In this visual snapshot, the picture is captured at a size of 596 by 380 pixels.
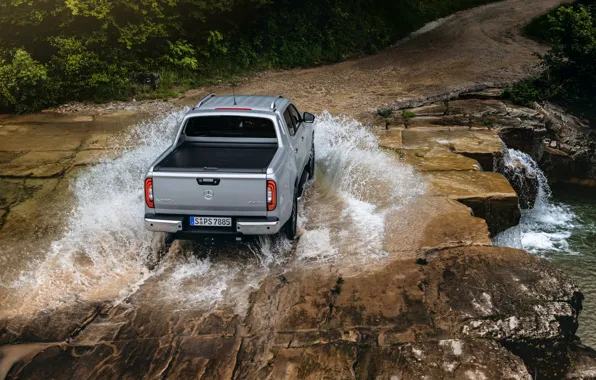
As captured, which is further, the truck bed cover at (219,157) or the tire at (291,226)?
the tire at (291,226)

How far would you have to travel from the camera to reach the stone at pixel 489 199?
8.64 metres

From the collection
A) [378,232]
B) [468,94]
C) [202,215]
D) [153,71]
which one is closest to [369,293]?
[378,232]

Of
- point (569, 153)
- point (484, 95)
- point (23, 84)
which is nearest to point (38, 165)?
point (23, 84)

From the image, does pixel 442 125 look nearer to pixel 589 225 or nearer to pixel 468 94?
pixel 468 94

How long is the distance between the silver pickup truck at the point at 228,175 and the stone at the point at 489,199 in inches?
101

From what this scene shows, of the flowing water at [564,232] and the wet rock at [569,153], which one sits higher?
the wet rock at [569,153]

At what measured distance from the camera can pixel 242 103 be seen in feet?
27.2

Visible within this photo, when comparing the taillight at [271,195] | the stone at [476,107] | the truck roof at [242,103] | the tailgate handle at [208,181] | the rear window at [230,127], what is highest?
the truck roof at [242,103]

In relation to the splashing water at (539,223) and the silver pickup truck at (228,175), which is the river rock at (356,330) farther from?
the splashing water at (539,223)

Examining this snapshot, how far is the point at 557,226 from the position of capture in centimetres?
Result: 1088

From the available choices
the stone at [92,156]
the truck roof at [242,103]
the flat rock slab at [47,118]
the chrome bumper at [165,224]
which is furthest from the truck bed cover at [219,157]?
the flat rock slab at [47,118]

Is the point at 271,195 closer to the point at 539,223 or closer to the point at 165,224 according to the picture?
the point at 165,224

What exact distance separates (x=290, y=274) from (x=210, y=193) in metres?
1.43

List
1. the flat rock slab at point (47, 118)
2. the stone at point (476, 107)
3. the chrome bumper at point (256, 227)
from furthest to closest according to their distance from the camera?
the flat rock slab at point (47, 118), the stone at point (476, 107), the chrome bumper at point (256, 227)
